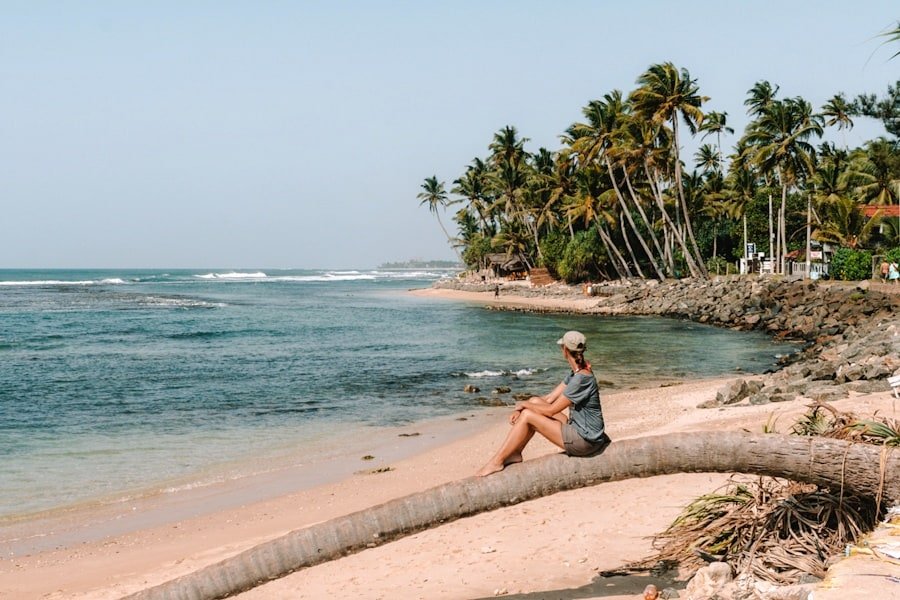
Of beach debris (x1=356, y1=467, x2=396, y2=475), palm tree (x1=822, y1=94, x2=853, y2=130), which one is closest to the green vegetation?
palm tree (x1=822, y1=94, x2=853, y2=130)

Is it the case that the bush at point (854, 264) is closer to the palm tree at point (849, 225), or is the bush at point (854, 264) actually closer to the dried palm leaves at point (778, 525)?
the palm tree at point (849, 225)

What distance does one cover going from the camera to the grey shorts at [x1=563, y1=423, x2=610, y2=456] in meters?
6.06

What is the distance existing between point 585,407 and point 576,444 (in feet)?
1.07

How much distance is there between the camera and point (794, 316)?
37.4 m

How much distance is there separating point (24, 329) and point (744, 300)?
129 ft

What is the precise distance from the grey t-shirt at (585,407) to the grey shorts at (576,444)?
0.03 meters

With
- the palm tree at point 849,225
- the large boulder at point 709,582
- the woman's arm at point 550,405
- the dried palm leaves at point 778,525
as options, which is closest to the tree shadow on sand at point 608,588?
the dried palm leaves at point 778,525

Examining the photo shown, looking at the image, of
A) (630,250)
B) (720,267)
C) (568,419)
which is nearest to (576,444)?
(568,419)

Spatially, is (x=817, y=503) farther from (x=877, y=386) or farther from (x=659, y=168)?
(x=659, y=168)

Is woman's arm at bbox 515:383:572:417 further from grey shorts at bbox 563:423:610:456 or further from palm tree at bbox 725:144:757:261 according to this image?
palm tree at bbox 725:144:757:261

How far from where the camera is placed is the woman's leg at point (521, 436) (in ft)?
20.0

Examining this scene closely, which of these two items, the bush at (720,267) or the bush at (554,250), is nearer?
the bush at (720,267)

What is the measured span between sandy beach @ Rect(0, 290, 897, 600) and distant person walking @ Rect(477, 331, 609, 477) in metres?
1.28

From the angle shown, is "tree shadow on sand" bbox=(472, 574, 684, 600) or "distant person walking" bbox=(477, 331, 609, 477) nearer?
"distant person walking" bbox=(477, 331, 609, 477)
